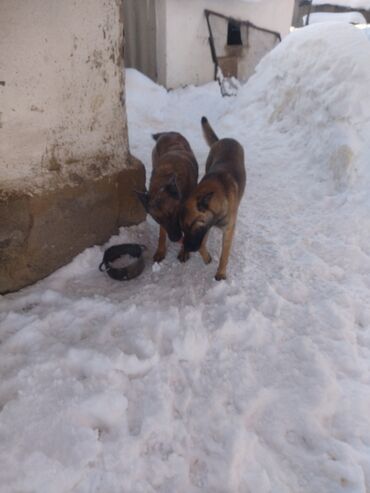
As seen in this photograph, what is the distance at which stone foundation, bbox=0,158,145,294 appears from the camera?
2.88 m

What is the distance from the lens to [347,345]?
269cm

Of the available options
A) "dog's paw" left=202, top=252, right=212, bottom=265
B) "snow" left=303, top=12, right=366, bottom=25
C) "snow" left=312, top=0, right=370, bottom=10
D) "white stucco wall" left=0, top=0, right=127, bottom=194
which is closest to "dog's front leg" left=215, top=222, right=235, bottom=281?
"dog's paw" left=202, top=252, right=212, bottom=265

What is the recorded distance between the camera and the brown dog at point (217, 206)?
9.53ft

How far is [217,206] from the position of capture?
9.87ft

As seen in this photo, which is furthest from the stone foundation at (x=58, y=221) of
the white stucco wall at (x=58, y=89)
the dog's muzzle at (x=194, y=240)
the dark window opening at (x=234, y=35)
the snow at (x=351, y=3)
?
the snow at (x=351, y=3)

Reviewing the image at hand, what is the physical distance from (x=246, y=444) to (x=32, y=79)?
2.78 metres

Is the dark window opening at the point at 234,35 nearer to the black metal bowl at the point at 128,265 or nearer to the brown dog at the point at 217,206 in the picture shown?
the brown dog at the point at 217,206

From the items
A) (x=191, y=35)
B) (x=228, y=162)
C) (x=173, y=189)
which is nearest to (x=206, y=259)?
Answer: (x=173, y=189)

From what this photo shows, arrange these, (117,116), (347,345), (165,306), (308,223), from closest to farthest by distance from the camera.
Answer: (347,345) < (165,306) < (117,116) < (308,223)

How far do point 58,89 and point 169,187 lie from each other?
44.4 inches

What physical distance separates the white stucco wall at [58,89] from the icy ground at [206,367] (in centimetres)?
86

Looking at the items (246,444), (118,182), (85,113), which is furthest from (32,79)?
(246,444)

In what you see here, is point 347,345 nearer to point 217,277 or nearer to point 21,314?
point 217,277

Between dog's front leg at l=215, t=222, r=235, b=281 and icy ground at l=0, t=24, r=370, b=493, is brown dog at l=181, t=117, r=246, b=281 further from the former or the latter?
icy ground at l=0, t=24, r=370, b=493
